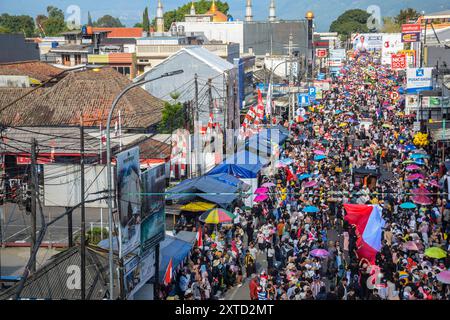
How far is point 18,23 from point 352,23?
85.4 meters

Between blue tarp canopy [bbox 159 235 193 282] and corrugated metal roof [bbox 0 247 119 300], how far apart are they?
2.27 m

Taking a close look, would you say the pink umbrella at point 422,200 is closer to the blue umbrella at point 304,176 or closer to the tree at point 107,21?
the blue umbrella at point 304,176

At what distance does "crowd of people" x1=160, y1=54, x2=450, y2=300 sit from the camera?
54.0ft

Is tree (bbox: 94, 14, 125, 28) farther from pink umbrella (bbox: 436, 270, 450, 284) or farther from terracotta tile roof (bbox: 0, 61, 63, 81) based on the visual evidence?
pink umbrella (bbox: 436, 270, 450, 284)

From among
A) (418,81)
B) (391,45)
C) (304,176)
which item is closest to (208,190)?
(304,176)

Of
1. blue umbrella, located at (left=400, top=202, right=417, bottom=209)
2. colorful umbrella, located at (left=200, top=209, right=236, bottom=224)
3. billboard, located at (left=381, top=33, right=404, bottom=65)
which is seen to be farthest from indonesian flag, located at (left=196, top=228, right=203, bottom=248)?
billboard, located at (left=381, top=33, right=404, bottom=65)

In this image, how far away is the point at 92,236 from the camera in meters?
20.7

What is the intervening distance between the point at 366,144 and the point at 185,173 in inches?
515

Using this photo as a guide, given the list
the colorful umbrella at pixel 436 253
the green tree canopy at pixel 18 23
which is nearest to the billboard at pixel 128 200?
the colorful umbrella at pixel 436 253

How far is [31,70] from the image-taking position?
46.8 metres

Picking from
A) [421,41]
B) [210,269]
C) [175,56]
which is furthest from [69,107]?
[421,41]

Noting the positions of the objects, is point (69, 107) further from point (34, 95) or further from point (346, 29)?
point (346, 29)

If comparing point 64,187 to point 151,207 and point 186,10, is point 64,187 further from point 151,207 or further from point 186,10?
point 186,10

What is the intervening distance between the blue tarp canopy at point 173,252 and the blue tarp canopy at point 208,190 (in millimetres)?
3461
